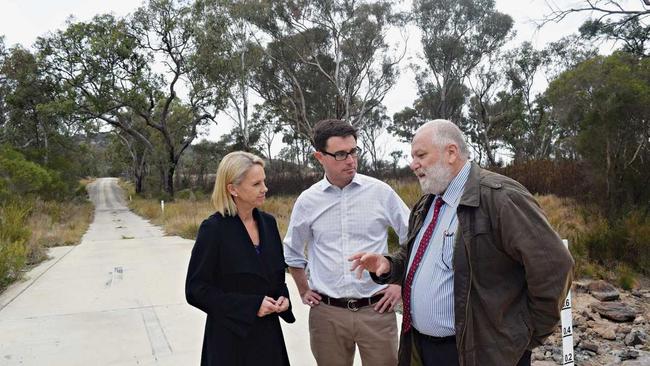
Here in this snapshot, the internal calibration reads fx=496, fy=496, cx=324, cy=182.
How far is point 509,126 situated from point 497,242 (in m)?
36.7

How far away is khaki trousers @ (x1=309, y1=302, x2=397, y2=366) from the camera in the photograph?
2396mm

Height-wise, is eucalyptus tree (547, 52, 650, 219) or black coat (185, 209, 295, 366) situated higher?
eucalyptus tree (547, 52, 650, 219)

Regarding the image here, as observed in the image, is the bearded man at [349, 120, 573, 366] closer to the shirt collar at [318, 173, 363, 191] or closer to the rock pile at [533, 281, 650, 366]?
the shirt collar at [318, 173, 363, 191]

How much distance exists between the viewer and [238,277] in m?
2.22

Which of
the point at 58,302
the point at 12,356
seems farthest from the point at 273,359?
the point at 58,302

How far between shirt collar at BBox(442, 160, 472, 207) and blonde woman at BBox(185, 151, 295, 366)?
86 cm

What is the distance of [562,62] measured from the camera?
31203 millimetres

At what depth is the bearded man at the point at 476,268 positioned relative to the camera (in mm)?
1663

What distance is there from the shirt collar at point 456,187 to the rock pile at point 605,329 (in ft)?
8.20

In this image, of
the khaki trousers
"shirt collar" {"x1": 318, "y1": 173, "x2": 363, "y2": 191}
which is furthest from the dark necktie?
"shirt collar" {"x1": 318, "y1": 173, "x2": 363, "y2": 191}

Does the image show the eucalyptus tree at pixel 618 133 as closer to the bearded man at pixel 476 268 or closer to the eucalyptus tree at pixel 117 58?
the bearded man at pixel 476 268

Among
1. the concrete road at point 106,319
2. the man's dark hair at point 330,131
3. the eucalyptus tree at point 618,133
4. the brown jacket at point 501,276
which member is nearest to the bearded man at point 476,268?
the brown jacket at point 501,276

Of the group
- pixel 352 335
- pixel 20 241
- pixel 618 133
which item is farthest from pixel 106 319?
pixel 618 133

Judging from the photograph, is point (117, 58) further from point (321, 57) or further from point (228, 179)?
point (228, 179)
